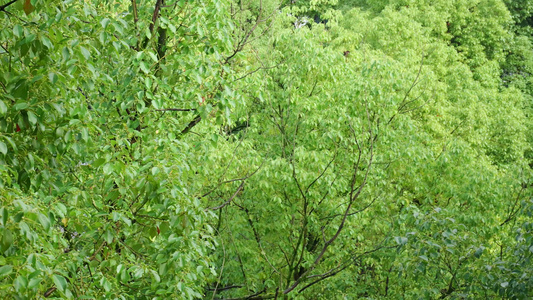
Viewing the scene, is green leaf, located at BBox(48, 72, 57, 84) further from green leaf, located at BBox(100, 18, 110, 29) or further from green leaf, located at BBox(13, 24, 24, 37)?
green leaf, located at BBox(100, 18, 110, 29)

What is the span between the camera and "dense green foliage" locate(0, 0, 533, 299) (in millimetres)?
4461

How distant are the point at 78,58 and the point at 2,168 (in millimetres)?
1246

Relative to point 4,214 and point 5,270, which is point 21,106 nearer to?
point 4,214

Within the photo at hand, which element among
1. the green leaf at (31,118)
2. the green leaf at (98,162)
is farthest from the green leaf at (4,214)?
the green leaf at (98,162)

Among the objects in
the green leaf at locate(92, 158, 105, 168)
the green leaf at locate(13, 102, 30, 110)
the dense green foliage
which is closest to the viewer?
the green leaf at locate(13, 102, 30, 110)

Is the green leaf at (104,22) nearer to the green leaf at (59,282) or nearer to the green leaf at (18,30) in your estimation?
the green leaf at (18,30)

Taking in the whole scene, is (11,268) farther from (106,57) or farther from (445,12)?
(445,12)

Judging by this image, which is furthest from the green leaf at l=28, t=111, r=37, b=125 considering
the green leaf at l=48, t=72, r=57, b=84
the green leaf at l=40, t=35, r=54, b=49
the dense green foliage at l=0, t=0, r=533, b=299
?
the green leaf at l=40, t=35, r=54, b=49

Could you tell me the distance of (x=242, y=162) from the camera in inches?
464

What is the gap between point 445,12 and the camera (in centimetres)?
3050

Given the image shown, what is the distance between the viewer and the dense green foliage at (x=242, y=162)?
14.6ft

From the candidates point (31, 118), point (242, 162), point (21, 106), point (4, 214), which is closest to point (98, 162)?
point (31, 118)

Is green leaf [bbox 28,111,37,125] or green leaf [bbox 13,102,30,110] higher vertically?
green leaf [bbox 13,102,30,110]

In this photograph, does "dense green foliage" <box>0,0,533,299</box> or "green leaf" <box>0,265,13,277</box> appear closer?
"green leaf" <box>0,265,13,277</box>
